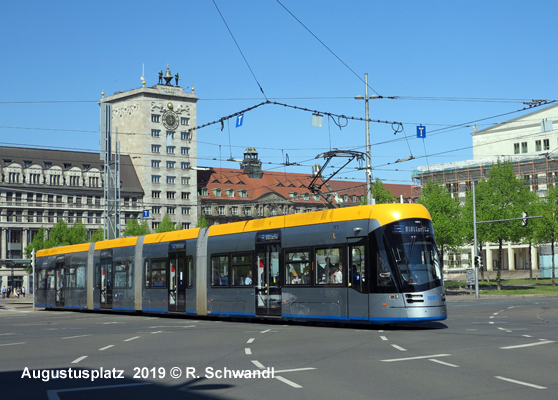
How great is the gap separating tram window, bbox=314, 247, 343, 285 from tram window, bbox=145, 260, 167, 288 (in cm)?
974

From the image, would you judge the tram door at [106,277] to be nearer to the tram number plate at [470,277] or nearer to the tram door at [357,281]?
the tram door at [357,281]

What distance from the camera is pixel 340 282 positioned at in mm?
21969

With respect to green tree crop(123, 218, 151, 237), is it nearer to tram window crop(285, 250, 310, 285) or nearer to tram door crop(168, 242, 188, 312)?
tram door crop(168, 242, 188, 312)

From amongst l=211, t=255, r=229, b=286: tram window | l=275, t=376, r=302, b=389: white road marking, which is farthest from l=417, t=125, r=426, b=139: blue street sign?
l=275, t=376, r=302, b=389: white road marking

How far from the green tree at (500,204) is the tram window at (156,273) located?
36330mm

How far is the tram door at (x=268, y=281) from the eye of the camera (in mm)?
Result: 24359

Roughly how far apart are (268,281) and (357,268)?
13.6ft

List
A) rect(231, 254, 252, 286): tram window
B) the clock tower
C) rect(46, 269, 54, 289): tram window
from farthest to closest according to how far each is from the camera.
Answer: the clock tower, rect(46, 269, 54, 289): tram window, rect(231, 254, 252, 286): tram window

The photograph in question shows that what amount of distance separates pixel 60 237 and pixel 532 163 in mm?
57940

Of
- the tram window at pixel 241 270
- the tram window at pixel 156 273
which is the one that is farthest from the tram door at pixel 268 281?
the tram window at pixel 156 273

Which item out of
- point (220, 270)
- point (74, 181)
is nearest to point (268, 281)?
point (220, 270)

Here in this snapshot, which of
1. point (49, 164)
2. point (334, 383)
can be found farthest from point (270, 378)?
point (49, 164)

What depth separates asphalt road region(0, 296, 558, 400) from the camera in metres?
10.4

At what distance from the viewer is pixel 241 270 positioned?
2614cm
